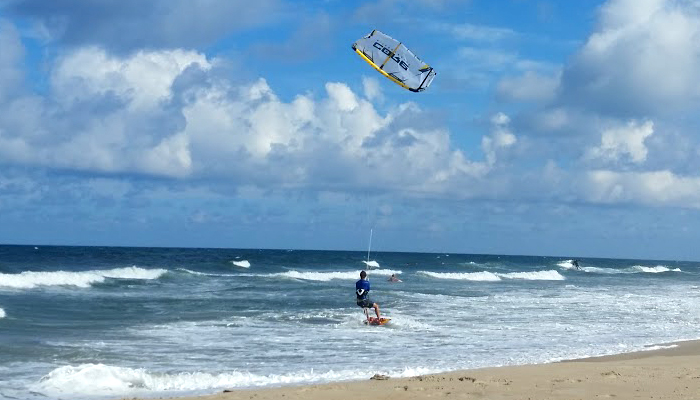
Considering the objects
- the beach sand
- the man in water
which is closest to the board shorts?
the man in water

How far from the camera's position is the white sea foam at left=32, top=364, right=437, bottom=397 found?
1053 cm

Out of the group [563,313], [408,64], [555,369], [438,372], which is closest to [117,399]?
[438,372]

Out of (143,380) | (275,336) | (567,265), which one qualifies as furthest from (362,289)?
(567,265)

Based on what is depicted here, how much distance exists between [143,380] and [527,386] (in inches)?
212

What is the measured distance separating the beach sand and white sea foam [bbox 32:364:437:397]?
41.2 inches

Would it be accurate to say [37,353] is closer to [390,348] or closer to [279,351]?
[279,351]

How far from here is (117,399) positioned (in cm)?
985

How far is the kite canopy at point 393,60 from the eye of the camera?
54.2 feet

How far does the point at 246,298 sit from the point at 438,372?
1611 centimetres

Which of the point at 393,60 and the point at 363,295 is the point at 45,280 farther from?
the point at 393,60

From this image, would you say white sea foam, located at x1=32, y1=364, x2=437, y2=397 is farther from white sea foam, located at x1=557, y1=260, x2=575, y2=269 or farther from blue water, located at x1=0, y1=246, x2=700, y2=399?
white sea foam, located at x1=557, y1=260, x2=575, y2=269

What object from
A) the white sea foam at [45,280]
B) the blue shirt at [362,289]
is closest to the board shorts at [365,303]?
the blue shirt at [362,289]

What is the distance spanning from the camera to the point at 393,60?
1669 cm

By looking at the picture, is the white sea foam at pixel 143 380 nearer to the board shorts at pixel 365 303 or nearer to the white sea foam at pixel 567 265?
the board shorts at pixel 365 303
